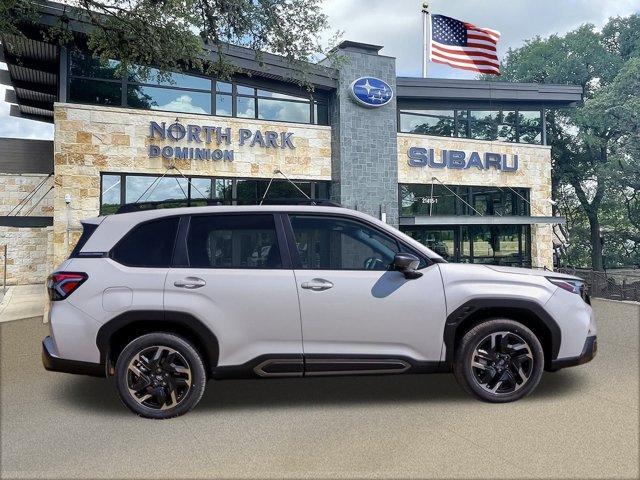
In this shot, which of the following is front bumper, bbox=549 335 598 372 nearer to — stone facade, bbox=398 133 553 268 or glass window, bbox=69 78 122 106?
glass window, bbox=69 78 122 106

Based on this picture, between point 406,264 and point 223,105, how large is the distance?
11854 mm

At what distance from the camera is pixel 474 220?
17812 millimetres

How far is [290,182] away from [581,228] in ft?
89.3

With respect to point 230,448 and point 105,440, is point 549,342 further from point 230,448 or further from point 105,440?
point 105,440

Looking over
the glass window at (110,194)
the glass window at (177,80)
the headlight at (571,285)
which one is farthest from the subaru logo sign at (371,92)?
the headlight at (571,285)

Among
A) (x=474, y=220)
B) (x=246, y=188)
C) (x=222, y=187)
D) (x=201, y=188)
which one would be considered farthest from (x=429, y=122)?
(x=201, y=188)

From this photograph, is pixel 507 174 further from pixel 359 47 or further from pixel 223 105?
pixel 223 105

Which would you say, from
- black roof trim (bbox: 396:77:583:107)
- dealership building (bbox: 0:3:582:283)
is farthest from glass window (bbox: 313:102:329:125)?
black roof trim (bbox: 396:77:583:107)

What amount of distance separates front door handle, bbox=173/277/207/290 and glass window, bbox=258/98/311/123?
11.7 metres

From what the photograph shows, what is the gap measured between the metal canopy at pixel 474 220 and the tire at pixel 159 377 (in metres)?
13.1

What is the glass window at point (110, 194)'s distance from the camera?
13.3 metres

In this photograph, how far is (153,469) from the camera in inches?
138

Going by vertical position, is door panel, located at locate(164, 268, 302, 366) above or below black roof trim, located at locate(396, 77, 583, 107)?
below

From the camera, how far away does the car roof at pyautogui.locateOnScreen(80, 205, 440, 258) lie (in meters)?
4.73
